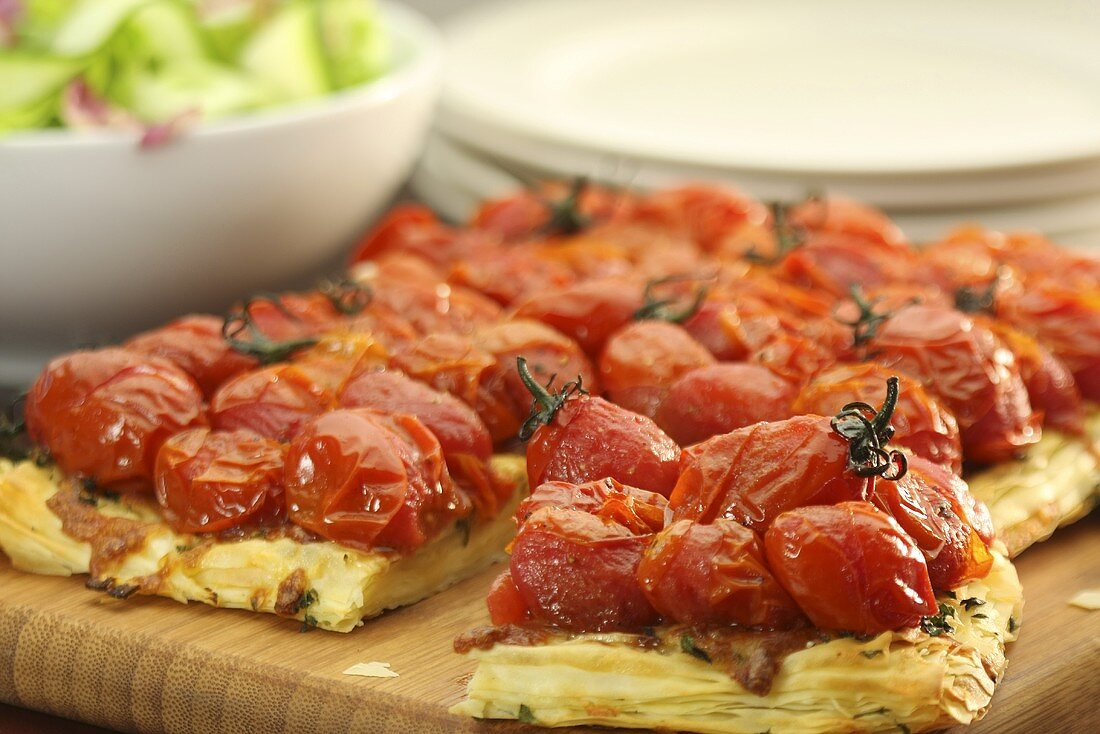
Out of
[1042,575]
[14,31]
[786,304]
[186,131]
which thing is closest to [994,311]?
[786,304]

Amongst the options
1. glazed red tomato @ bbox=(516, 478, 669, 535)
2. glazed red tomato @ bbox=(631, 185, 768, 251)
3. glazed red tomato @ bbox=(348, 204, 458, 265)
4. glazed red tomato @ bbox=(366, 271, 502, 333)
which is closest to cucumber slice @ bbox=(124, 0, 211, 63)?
glazed red tomato @ bbox=(348, 204, 458, 265)

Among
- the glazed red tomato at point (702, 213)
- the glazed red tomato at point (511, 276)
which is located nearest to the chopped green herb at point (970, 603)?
the glazed red tomato at point (511, 276)

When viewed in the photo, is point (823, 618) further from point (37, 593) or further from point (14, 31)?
point (14, 31)

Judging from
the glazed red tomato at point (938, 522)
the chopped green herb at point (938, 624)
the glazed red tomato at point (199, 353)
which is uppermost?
the glazed red tomato at point (938, 522)

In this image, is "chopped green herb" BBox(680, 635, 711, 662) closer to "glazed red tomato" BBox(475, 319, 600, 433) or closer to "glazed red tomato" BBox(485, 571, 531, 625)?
"glazed red tomato" BBox(485, 571, 531, 625)

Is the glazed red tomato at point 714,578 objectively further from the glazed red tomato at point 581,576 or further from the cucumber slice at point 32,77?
the cucumber slice at point 32,77

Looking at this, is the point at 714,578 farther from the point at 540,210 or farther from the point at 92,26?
the point at 92,26
